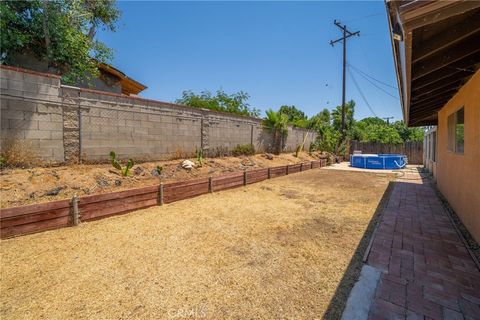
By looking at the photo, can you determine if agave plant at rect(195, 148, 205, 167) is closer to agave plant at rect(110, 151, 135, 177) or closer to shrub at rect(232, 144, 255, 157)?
shrub at rect(232, 144, 255, 157)

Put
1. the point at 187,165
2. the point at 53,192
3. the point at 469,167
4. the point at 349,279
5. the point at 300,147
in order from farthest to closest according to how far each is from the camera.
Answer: the point at 300,147, the point at 187,165, the point at 53,192, the point at 469,167, the point at 349,279

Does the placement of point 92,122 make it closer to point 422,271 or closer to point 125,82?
point 125,82

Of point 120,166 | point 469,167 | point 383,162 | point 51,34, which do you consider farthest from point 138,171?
point 383,162

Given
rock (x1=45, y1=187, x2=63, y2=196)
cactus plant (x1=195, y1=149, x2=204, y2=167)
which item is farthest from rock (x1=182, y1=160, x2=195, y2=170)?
rock (x1=45, y1=187, x2=63, y2=196)

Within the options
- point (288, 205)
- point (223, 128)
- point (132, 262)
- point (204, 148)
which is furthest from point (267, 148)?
point (132, 262)

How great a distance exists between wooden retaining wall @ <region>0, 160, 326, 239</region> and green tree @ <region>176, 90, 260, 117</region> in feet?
41.1

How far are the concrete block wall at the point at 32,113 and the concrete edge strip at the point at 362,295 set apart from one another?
21.6 feet

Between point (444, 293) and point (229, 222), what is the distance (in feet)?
10.7

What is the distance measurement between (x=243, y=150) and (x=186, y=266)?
28.7ft

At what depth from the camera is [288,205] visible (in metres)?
5.89

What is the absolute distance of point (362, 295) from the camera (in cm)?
233

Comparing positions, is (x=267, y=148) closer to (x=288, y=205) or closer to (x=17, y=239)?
(x=288, y=205)

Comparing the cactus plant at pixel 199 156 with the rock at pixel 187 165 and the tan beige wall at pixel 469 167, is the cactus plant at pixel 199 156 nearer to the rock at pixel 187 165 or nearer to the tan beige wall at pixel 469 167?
the rock at pixel 187 165

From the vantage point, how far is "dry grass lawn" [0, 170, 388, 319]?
2176 mm
